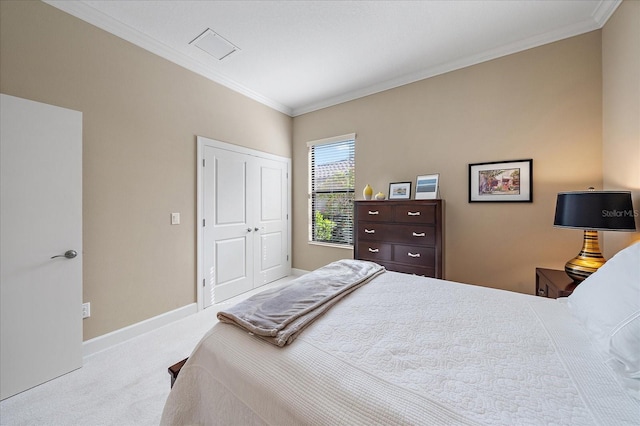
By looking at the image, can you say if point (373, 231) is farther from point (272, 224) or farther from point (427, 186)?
point (272, 224)

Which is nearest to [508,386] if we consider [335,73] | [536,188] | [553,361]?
[553,361]

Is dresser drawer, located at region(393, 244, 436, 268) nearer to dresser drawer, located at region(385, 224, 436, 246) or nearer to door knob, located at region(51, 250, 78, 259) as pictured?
dresser drawer, located at region(385, 224, 436, 246)

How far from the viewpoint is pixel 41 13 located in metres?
1.90

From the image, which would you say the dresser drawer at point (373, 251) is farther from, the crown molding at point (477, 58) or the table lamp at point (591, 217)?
the crown molding at point (477, 58)

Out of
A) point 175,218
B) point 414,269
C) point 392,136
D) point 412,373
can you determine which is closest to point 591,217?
point 414,269

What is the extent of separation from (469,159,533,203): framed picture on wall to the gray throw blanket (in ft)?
5.98

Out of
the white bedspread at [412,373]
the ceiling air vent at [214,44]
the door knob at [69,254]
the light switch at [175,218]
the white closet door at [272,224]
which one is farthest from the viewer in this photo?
the white closet door at [272,224]

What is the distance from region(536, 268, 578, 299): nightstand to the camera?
176cm

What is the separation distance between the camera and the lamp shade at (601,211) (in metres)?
1.68

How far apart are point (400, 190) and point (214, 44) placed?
267cm

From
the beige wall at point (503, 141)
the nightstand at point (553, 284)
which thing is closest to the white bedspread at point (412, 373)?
the nightstand at point (553, 284)

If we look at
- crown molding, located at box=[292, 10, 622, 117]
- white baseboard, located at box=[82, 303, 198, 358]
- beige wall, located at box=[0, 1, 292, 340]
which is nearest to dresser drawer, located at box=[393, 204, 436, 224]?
crown molding, located at box=[292, 10, 622, 117]

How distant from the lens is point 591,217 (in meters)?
1.75

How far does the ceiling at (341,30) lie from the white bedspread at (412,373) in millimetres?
2401
